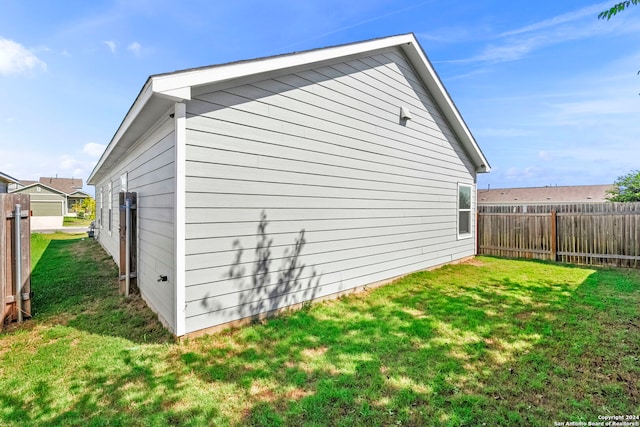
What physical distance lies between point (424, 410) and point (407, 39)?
22.6 ft

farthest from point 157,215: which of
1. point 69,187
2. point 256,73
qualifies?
point 69,187

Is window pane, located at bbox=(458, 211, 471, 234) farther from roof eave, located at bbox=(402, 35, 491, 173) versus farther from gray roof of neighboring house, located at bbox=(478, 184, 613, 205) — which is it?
gray roof of neighboring house, located at bbox=(478, 184, 613, 205)

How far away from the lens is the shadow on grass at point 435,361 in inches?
90.7

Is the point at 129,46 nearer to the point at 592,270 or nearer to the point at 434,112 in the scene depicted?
the point at 434,112

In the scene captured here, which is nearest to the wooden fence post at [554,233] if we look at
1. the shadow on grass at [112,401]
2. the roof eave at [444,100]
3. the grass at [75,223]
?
the roof eave at [444,100]

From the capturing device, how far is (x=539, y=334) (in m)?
3.73

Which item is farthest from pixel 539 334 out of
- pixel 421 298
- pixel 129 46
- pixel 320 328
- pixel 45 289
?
pixel 129 46

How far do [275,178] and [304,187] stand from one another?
58 centimetres

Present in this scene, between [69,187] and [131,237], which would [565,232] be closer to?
[131,237]

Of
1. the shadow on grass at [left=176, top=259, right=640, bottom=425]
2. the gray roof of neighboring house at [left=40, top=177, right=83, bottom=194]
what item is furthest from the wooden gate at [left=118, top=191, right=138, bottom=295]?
the gray roof of neighboring house at [left=40, top=177, right=83, bottom=194]

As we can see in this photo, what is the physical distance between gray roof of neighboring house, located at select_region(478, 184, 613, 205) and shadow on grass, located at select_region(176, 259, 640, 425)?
28.7m

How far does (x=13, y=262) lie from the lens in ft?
13.8

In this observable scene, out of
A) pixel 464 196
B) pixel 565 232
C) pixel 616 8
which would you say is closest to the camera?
pixel 616 8

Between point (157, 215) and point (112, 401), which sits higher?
point (157, 215)
